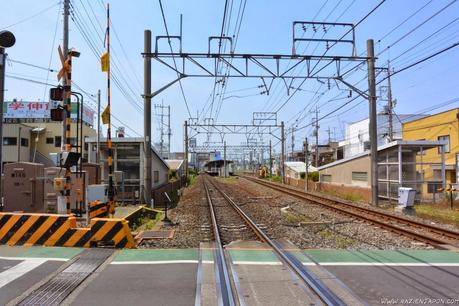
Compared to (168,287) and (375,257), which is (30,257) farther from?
(375,257)

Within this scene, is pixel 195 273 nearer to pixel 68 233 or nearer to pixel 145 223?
Answer: pixel 68 233

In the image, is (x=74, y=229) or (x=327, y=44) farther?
(x=327, y=44)

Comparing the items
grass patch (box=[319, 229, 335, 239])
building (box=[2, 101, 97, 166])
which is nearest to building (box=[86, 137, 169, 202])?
grass patch (box=[319, 229, 335, 239])

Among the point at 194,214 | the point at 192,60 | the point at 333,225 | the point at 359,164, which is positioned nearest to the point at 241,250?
the point at 333,225

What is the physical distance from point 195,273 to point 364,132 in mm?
55927

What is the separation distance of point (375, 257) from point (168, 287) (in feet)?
14.6

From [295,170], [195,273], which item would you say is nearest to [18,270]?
[195,273]

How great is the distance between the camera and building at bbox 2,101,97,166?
4822cm

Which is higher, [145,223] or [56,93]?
[56,93]

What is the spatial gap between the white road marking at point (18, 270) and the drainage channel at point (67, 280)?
58cm

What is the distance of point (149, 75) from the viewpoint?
18.5 meters

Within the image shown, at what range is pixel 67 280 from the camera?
641cm

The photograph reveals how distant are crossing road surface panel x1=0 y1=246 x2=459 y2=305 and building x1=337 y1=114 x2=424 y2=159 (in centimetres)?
4478

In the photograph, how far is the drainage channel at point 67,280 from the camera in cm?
551
